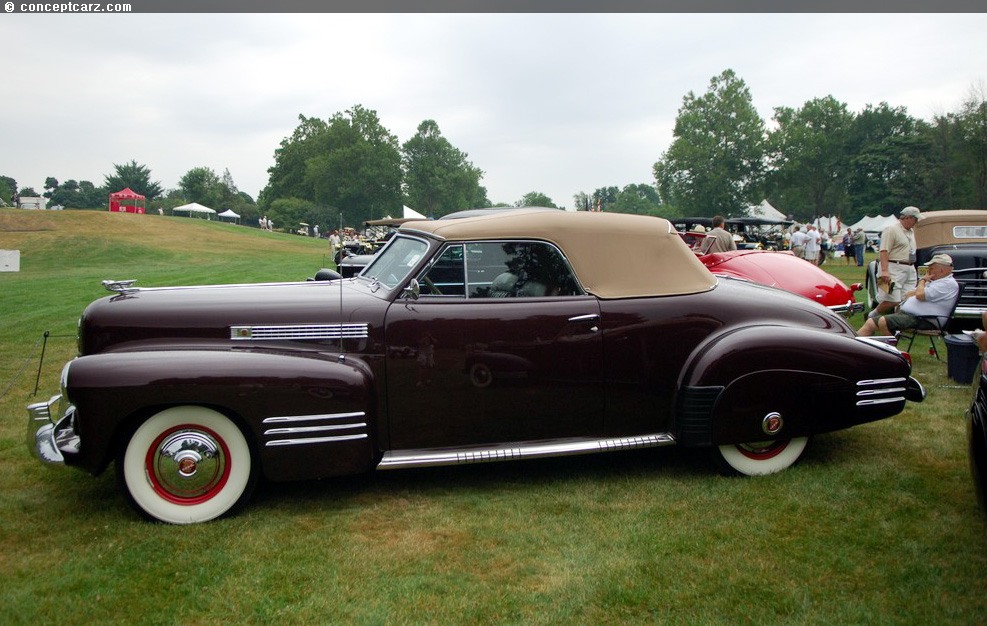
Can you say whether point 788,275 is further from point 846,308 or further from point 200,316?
point 200,316

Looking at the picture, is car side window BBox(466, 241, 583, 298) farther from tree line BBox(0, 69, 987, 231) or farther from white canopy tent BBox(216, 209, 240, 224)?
white canopy tent BBox(216, 209, 240, 224)

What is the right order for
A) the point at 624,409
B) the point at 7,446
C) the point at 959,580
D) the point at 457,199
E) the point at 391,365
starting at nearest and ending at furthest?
the point at 959,580, the point at 391,365, the point at 624,409, the point at 7,446, the point at 457,199

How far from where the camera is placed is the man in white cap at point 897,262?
8852mm

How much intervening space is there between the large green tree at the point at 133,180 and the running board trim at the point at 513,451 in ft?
346

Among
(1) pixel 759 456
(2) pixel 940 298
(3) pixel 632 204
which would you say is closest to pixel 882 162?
(3) pixel 632 204

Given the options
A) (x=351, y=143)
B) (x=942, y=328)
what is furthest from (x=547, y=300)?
(x=351, y=143)

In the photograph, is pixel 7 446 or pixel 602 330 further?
pixel 7 446

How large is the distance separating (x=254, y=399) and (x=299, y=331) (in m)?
0.51

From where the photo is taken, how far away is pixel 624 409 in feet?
14.6

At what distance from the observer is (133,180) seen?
320 ft

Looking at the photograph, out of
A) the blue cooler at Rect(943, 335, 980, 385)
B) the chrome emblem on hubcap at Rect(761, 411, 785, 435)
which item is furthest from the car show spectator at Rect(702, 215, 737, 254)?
the chrome emblem on hubcap at Rect(761, 411, 785, 435)

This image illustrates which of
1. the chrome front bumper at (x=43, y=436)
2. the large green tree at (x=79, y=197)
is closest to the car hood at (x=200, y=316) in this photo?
the chrome front bumper at (x=43, y=436)

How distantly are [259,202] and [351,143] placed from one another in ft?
66.2

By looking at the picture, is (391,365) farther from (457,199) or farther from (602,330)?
(457,199)
